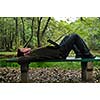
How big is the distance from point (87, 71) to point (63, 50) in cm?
31

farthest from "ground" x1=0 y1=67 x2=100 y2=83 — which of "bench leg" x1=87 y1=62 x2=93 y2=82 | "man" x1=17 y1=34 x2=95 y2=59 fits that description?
"man" x1=17 y1=34 x2=95 y2=59

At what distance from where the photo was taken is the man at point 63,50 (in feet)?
12.6

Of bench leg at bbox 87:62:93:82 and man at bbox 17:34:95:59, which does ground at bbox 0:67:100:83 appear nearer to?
bench leg at bbox 87:62:93:82

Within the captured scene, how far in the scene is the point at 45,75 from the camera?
153 inches

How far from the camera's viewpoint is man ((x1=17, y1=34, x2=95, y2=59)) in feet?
12.6

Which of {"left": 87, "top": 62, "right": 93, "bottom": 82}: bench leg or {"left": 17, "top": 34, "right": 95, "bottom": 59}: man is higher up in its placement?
{"left": 17, "top": 34, "right": 95, "bottom": 59}: man

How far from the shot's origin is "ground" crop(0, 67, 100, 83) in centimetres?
388

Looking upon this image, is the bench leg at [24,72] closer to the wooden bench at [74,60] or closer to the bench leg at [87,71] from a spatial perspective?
the wooden bench at [74,60]

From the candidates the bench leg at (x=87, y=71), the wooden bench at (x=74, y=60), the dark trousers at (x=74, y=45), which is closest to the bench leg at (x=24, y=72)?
the wooden bench at (x=74, y=60)

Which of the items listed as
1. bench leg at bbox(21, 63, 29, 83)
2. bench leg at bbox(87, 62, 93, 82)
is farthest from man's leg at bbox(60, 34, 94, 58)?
bench leg at bbox(21, 63, 29, 83)

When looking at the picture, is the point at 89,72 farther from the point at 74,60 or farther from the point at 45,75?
the point at 45,75

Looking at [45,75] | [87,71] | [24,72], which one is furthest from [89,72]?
[24,72]
